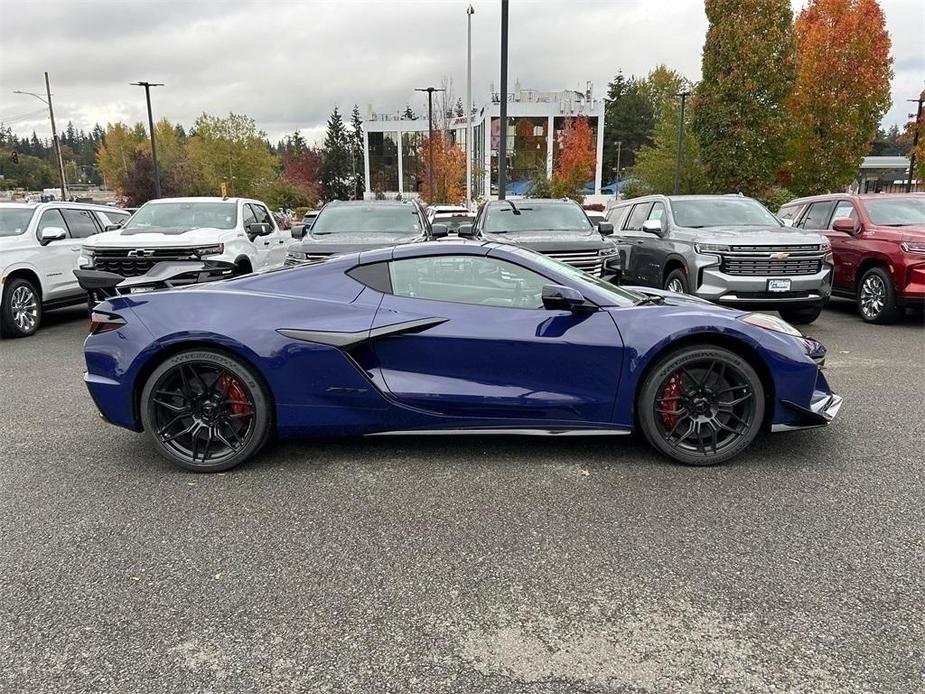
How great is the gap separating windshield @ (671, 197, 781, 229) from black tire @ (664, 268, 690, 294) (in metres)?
0.83

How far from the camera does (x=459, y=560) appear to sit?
9.94 ft

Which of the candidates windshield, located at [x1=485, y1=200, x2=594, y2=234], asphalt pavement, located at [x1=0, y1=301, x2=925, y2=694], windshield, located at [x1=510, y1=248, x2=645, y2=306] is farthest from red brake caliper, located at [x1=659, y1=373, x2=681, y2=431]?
windshield, located at [x1=485, y1=200, x2=594, y2=234]

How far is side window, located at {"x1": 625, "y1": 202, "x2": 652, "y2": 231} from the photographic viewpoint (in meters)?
10.8

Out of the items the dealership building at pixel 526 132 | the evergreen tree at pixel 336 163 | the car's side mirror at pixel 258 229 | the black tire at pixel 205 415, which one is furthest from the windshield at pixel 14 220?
the evergreen tree at pixel 336 163

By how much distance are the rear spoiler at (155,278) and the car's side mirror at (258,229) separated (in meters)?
1.35

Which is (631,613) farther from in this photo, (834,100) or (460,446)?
(834,100)

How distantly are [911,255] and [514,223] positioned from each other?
5397 millimetres

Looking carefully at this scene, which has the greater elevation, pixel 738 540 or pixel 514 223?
pixel 514 223

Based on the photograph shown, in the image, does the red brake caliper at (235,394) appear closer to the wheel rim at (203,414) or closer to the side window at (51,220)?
the wheel rim at (203,414)

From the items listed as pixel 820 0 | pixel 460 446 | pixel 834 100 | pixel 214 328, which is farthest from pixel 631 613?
pixel 820 0

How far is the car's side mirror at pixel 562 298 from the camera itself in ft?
13.0

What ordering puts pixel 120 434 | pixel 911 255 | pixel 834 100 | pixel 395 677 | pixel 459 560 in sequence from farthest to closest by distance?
pixel 834 100
pixel 911 255
pixel 120 434
pixel 459 560
pixel 395 677

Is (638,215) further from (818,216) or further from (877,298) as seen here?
(877,298)

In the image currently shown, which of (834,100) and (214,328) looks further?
(834,100)
